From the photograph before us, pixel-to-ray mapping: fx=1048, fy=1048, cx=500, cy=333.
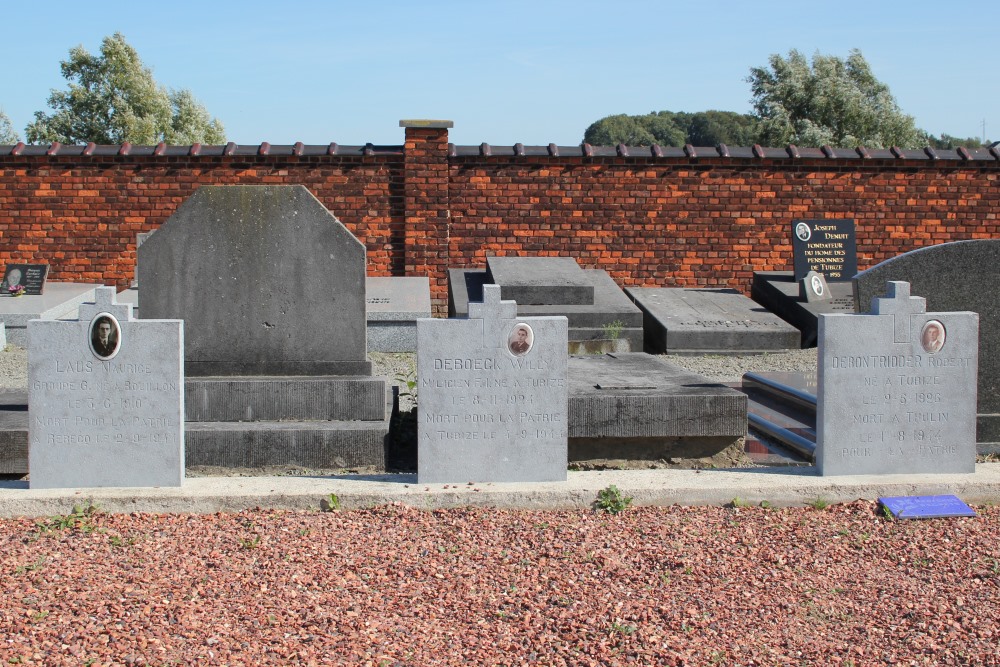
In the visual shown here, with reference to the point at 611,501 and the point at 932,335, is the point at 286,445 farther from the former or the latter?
the point at 932,335

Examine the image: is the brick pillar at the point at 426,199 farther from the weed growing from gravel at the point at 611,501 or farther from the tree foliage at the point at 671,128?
the tree foliage at the point at 671,128

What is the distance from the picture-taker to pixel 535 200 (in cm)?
1335

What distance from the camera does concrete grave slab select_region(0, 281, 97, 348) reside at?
10.9 meters

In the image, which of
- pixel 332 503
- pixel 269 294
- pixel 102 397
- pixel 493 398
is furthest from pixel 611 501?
pixel 102 397

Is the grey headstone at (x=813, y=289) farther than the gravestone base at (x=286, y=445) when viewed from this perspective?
Yes

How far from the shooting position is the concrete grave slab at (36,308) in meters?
10.9

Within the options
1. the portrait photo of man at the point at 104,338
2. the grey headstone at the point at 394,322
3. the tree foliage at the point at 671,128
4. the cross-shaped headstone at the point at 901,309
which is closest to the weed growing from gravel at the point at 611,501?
the cross-shaped headstone at the point at 901,309

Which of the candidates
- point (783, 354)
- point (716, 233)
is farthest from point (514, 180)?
point (783, 354)

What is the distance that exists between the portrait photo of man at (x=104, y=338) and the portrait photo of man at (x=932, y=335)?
4.07 metres

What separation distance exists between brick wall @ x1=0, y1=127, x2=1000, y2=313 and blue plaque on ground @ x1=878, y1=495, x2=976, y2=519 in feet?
27.9

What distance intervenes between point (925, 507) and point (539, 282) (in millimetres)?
6262

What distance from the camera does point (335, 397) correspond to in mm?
6023

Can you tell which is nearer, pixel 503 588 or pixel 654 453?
pixel 503 588

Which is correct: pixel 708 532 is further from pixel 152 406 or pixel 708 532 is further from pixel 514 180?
pixel 514 180
